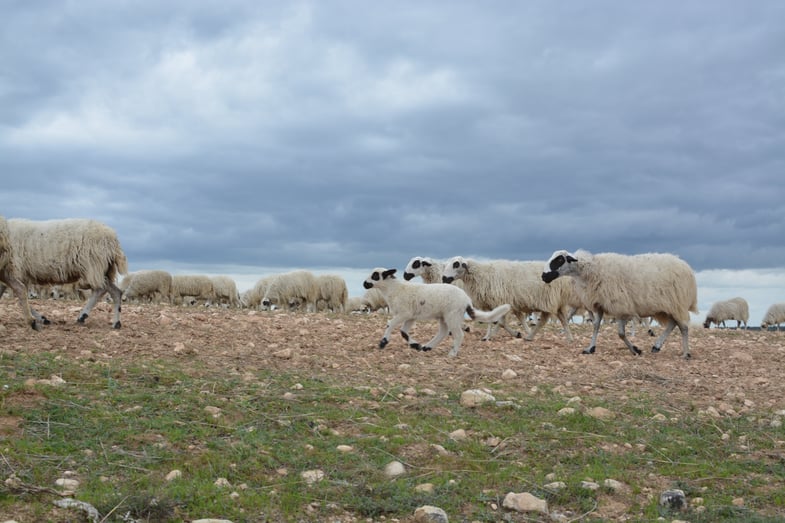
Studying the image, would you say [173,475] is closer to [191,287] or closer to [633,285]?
[633,285]

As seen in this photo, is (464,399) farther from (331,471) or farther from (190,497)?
(190,497)

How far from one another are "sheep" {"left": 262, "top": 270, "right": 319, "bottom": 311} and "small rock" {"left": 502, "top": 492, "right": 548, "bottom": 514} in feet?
105

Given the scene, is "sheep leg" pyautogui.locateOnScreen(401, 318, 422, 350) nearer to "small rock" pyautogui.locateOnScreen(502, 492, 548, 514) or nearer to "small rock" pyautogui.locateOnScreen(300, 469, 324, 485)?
"small rock" pyautogui.locateOnScreen(300, 469, 324, 485)

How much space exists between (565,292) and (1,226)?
13.0 metres

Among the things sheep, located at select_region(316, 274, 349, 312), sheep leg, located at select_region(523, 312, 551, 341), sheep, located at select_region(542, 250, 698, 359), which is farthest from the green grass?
sheep, located at select_region(316, 274, 349, 312)

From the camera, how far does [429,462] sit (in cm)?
754

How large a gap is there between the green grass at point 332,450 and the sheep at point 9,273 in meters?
3.01

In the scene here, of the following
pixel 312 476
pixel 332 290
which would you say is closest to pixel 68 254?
pixel 312 476

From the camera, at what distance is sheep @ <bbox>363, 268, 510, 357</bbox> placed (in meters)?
13.9

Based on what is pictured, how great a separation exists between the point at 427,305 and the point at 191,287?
32936mm

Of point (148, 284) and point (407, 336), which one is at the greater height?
point (148, 284)

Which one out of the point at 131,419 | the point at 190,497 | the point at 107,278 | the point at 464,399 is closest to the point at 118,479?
the point at 190,497

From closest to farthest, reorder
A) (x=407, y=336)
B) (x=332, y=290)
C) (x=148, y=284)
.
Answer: (x=407, y=336) < (x=332, y=290) < (x=148, y=284)

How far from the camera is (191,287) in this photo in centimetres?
4428
